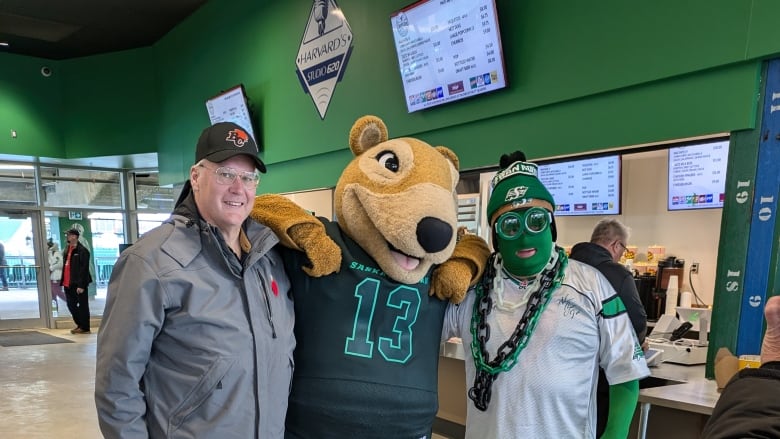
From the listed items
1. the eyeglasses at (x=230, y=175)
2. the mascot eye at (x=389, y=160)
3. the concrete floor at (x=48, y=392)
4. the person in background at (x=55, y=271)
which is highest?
the mascot eye at (x=389, y=160)

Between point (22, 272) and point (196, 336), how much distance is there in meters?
9.56

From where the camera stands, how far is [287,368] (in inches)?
58.4

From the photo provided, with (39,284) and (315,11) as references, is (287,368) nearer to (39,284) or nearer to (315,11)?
(315,11)

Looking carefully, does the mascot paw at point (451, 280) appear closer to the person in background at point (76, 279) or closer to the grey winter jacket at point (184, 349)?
the grey winter jacket at point (184, 349)

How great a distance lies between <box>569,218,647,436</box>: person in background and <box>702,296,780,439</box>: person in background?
4.89ft

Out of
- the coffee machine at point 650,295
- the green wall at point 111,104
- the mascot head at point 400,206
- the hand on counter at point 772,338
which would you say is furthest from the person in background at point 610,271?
the green wall at point 111,104

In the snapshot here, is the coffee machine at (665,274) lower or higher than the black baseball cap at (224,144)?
lower

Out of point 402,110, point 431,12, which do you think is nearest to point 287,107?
point 402,110

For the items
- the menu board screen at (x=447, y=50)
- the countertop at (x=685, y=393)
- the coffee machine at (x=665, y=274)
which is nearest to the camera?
the countertop at (x=685, y=393)

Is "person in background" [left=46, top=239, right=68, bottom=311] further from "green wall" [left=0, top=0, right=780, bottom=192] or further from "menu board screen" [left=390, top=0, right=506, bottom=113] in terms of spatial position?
"menu board screen" [left=390, top=0, right=506, bottom=113]

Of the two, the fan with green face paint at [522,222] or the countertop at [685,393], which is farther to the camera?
the countertop at [685,393]

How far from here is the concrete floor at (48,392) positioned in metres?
4.02

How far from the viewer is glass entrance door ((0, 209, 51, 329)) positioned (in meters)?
8.88

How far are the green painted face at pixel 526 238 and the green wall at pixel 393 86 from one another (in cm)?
135
